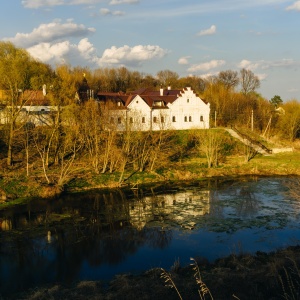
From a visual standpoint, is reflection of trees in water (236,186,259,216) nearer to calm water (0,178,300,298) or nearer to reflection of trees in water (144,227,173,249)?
calm water (0,178,300,298)

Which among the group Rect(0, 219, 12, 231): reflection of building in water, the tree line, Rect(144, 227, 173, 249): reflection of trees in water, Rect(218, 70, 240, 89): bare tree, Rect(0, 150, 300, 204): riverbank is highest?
Rect(218, 70, 240, 89): bare tree

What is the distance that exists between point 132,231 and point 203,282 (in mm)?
10921

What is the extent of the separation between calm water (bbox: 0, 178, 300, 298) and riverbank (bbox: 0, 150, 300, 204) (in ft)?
7.53

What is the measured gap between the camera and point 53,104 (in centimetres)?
3906

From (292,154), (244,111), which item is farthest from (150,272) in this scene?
(244,111)

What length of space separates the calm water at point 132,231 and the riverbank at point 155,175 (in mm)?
2295

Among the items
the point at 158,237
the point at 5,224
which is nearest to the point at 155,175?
the point at 158,237

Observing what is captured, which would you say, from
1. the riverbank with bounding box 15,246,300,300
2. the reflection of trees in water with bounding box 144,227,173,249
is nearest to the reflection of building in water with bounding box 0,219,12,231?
the reflection of trees in water with bounding box 144,227,173,249

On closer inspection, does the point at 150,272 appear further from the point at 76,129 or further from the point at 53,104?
the point at 53,104

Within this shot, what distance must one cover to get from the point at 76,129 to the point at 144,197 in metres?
11.5

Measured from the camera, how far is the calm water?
58.1 feet

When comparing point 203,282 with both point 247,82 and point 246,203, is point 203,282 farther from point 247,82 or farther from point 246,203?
point 247,82

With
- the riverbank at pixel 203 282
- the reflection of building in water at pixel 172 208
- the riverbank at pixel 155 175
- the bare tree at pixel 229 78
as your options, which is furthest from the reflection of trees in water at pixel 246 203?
the bare tree at pixel 229 78

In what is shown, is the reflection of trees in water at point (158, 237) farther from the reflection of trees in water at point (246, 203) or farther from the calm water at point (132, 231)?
the reflection of trees in water at point (246, 203)
